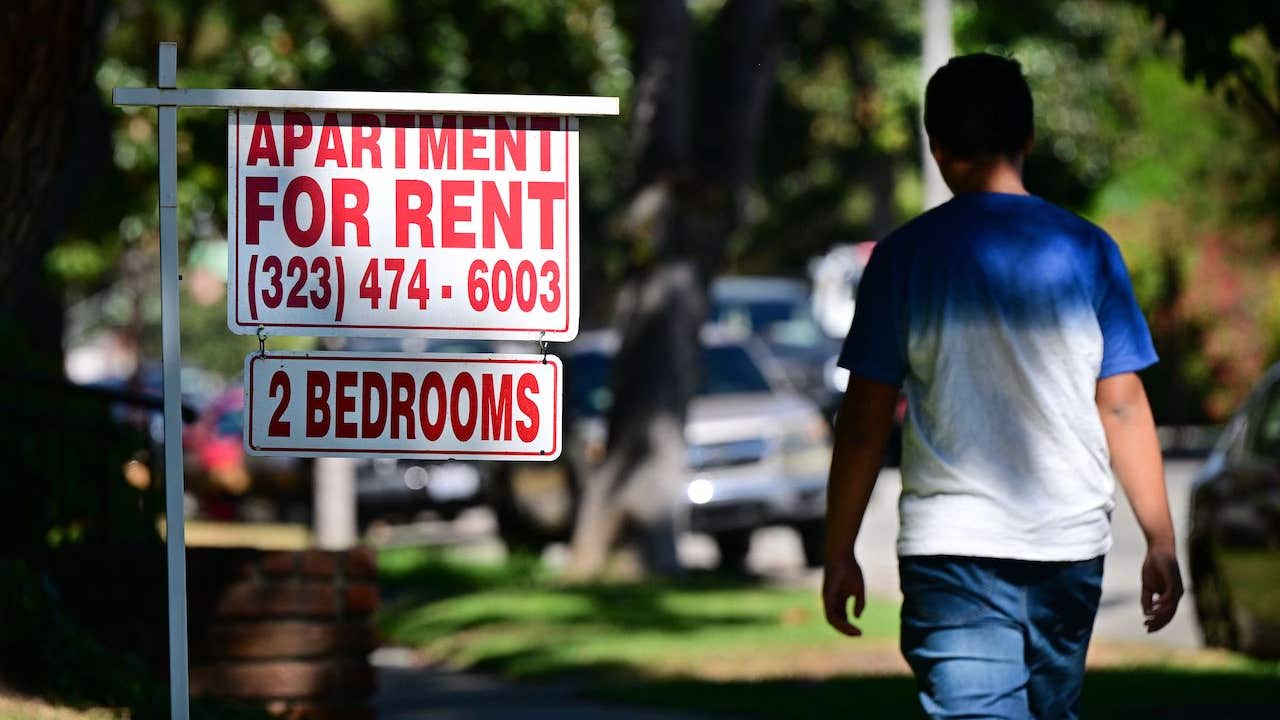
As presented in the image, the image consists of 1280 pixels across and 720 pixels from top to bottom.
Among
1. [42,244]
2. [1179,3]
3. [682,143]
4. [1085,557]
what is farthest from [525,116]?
[682,143]

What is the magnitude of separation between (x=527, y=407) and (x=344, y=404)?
371 millimetres

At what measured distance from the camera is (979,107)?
13.5 ft

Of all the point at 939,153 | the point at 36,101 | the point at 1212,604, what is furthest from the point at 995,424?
the point at 1212,604

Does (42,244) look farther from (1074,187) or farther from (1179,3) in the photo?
(1074,187)

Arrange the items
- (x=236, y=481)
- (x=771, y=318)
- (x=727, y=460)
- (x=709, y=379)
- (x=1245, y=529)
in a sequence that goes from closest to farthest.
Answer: (x=1245, y=529), (x=727, y=460), (x=709, y=379), (x=236, y=481), (x=771, y=318)

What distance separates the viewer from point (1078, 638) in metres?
4.01

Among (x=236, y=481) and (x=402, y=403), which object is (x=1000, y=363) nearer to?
(x=402, y=403)

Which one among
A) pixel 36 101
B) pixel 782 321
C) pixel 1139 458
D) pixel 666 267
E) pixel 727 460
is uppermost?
pixel 36 101

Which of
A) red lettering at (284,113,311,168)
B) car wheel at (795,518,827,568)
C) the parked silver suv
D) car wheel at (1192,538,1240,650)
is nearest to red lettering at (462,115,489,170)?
red lettering at (284,113,311,168)

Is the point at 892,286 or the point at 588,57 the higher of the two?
the point at 588,57

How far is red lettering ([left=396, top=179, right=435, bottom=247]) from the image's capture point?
428 centimetres

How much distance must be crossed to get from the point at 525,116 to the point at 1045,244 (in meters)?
1.09

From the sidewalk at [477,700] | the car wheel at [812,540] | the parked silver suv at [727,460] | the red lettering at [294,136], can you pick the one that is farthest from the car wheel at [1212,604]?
the red lettering at [294,136]

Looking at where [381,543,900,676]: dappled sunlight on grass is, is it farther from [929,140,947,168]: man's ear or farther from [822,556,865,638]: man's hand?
[929,140,947,168]: man's ear
